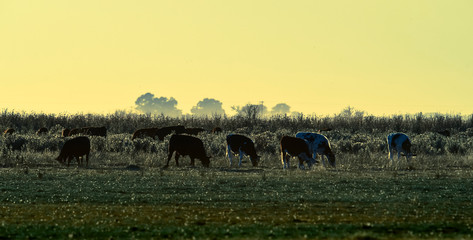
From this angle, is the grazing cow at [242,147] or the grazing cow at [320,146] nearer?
the grazing cow at [320,146]

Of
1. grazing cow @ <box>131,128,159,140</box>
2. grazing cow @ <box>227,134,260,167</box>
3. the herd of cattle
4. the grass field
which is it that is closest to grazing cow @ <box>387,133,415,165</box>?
the grass field

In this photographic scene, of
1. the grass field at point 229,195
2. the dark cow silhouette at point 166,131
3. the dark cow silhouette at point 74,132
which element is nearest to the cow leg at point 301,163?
the grass field at point 229,195

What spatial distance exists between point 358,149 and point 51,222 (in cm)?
3500

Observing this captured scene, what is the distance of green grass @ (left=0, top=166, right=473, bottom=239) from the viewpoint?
645 inches

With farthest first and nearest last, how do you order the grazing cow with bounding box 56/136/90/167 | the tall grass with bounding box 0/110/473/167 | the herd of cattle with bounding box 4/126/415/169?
the tall grass with bounding box 0/110/473/167 < the grazing cow with bounding box 56/136/90/167 < the herd of cattle with bounding box 4/126/415/169

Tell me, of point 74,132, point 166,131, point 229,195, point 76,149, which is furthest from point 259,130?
point 229,195

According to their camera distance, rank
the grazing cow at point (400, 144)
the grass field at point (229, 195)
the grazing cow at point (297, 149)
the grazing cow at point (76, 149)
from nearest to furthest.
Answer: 1. the grass field at point (229, 195)
2. the grazing cow at point (297, 149)
3. the grazing cow at point (76, 149)
4. the grazing cow at point (400, 144)

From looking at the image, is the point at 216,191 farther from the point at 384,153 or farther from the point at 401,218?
the point at 384,153

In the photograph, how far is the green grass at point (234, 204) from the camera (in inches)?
645

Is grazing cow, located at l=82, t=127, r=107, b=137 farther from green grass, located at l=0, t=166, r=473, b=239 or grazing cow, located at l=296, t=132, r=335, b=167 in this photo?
grazing cow, located at l=296, t=132, r=335, b=167

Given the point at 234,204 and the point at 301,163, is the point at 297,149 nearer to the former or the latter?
the point at 301,163

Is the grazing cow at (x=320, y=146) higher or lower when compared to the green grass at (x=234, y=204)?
higher

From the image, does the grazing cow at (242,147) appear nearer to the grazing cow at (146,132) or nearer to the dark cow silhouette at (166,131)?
the dark cow silhouette at (166,131)

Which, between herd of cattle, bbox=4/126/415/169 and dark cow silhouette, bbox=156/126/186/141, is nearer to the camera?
herd of cattle, bbox=4/126/415/169
